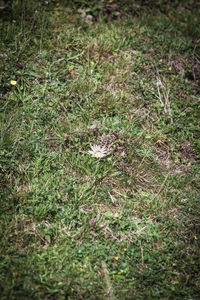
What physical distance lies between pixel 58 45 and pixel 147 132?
146 centimetres

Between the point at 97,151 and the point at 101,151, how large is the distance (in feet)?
0.13

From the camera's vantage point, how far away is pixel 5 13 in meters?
3.42

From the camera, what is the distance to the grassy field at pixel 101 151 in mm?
2230

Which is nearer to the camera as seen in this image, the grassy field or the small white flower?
the grassy field

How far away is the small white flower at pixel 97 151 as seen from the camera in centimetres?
275

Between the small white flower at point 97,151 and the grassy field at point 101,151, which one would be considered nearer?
the grassy field at point 101,151

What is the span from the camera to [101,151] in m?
2.78

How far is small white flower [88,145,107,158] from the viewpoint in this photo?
9.02ft

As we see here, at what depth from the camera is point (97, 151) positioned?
2.78 m

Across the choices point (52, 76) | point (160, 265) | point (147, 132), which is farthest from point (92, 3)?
point (160, 265)

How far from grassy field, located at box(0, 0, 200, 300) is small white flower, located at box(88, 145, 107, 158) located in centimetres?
1

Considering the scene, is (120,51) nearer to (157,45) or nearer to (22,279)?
(157,45)

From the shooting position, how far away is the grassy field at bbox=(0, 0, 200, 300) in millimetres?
2230

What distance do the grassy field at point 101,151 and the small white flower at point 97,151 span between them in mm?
14
